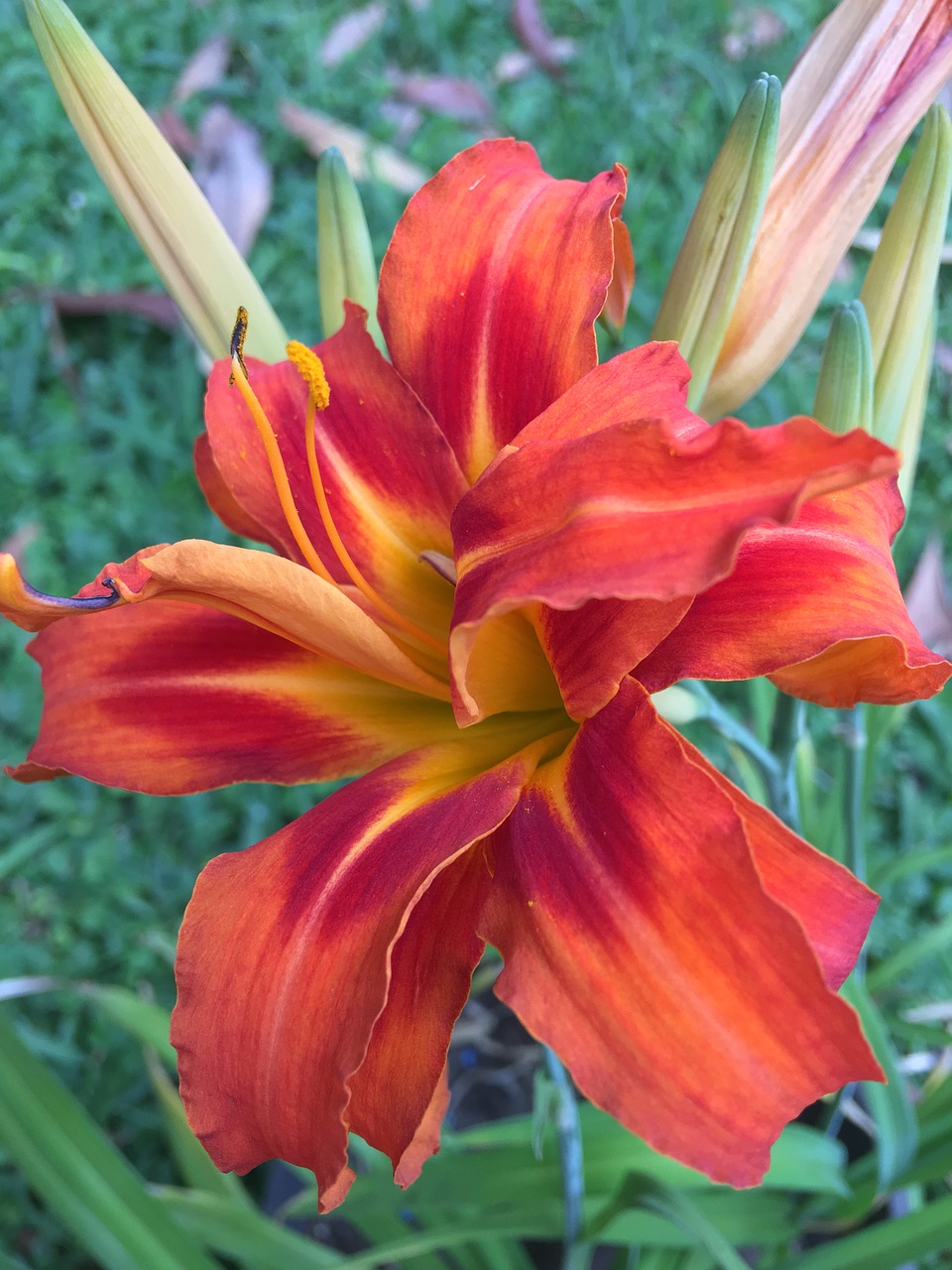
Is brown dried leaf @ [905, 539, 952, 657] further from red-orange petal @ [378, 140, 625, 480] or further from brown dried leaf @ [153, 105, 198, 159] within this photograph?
brown dried leaf @ [153, 105, 198, 159]

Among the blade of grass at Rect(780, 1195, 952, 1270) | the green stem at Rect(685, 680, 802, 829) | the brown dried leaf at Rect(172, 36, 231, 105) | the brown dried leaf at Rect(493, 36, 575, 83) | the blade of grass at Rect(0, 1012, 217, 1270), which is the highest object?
the brown dried leaf at Rect(172, 36, 231, 105)

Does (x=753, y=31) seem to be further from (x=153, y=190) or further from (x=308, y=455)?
(x=308, y=455)

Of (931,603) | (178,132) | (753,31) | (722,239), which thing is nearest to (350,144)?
(178,132)

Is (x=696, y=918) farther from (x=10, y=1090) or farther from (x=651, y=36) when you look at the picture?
(x=651, y=36)

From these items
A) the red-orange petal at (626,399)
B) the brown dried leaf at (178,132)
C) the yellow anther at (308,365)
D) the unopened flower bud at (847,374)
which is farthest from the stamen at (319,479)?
the brown dried leaf at (178,132)

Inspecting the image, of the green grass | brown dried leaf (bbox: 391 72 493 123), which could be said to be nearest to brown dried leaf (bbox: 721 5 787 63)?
the green grass

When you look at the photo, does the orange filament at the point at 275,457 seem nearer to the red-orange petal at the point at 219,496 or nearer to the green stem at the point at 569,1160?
the red-orange petal at the point at 219,496
